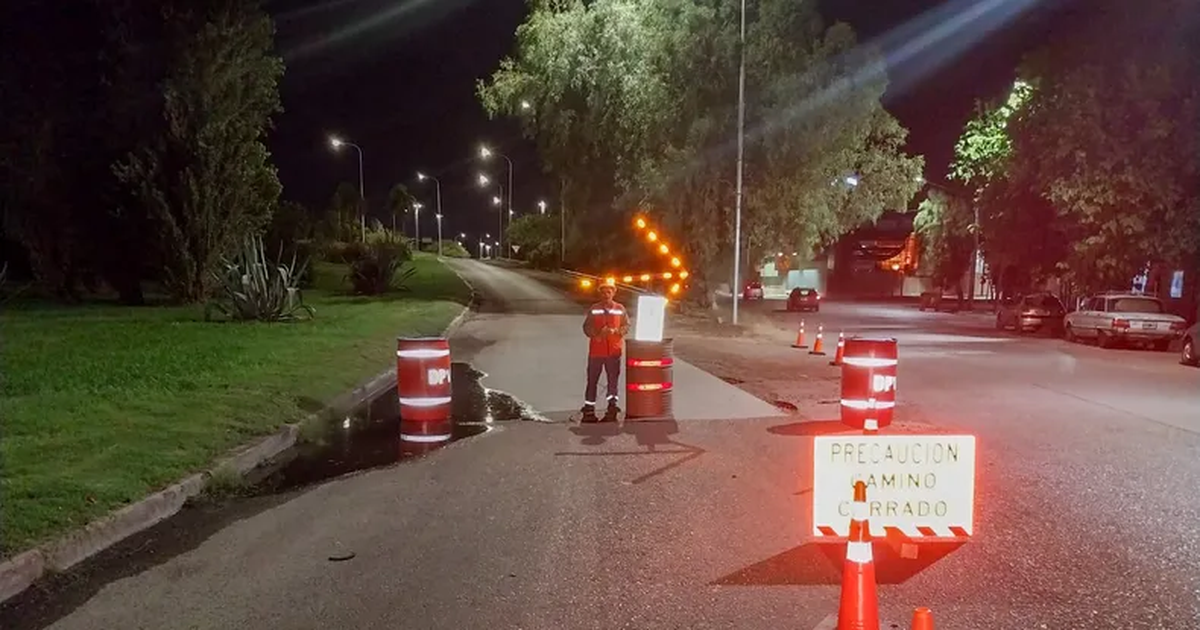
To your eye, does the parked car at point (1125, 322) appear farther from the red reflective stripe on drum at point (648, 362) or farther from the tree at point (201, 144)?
the tree at point (201, 144)

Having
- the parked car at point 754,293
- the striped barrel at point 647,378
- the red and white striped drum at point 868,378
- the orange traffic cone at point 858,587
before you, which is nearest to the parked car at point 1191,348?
→ the red and white striped drum at point 868,378

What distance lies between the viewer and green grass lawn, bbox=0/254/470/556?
7.70 meters

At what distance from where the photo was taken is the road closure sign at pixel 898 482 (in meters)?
5.69

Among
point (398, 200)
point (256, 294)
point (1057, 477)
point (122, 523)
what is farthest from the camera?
point (398, 200)

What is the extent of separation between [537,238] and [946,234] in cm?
2939

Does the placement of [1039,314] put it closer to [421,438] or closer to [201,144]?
[201,144]

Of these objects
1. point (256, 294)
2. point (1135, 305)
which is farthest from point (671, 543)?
point (1135, 305)

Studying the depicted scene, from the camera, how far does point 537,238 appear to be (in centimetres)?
7175

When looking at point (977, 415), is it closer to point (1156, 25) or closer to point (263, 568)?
point (263, 568)

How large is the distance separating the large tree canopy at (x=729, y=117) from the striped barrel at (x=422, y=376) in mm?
18559

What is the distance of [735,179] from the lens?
2852cm

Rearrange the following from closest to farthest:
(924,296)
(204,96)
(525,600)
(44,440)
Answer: (525,600)
(44,440)
(204,96)
(924,296)

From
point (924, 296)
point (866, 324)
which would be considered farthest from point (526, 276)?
point (866, 324)

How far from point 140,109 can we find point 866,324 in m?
23.9
